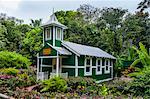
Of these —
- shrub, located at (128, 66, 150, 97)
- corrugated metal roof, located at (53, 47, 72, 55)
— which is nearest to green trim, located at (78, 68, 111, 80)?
corrugated metal roof, located at (53, 47, 72, 55)

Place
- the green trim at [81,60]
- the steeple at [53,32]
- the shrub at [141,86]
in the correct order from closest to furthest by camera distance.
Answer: the shrub at [141,86] → the steeple at [53,32] → the green trim at [81,60]

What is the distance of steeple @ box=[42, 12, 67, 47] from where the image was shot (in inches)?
741

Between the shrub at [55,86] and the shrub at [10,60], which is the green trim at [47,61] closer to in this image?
the shrub at [10,60]

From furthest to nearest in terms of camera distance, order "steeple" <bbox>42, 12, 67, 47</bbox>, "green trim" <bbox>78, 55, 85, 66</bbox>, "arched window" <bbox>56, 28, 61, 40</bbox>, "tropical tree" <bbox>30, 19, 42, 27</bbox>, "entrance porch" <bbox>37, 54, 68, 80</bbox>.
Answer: "tropical tree" <bbox>30, 19, 42, 27</bbox>
"arched window" <bbox>56, 28, 61, 40</bbox>
"green trim" <bbox>78, 55, 85, 66</bbox>
"steeple" <bbox>42, 12, 67, 47</bbox>
"entrance porch" <bbox>37, 54, 68, 80</bbox>

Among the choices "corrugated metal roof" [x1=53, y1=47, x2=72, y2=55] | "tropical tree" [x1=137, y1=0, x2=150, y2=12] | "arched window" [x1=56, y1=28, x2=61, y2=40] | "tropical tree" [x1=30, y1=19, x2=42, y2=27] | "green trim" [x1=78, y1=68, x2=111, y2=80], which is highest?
"tropical tree" [x1=30, y1=19, x2=42, y2=27]

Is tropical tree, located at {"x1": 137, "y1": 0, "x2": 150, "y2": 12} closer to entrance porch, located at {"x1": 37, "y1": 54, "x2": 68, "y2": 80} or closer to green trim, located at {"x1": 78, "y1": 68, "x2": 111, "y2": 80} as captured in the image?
green trim, located at {"x1": 78, "y1": 68, "x2": 111, "y2": 80}

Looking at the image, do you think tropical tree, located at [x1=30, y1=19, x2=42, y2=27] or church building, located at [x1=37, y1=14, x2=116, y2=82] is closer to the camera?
church building, located at [x1=37, y1=14, x2=116, y2=82]

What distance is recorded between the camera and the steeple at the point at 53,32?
1881 cm

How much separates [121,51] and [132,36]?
2.44 metres

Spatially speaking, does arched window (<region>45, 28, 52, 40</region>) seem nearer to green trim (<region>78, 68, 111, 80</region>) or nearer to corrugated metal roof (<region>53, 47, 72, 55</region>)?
corrugated metal roof (<region>53, 47, 72, 55</region>)

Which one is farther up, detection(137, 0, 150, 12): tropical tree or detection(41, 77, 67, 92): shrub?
detection(137, 0, 150, 12): tropical tree

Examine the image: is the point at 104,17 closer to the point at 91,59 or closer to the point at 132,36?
the point at 132,36

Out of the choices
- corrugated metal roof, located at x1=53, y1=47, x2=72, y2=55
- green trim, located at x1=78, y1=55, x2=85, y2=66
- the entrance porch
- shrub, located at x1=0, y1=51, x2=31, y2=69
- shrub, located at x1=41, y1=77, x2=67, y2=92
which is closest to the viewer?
shrub, located at x1=41, y1=77, x2=67, y2=92

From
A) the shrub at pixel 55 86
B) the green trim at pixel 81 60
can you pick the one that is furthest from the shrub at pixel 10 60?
the shrub at pixel 55 86
